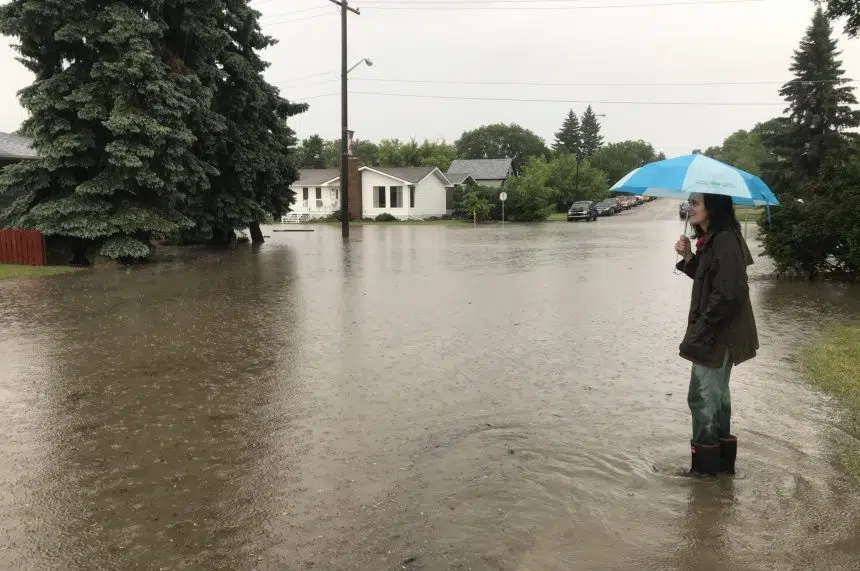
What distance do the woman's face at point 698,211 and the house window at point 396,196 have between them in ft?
179

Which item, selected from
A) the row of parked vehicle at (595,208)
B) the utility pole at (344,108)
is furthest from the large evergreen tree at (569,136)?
the utility pole at (344,108)

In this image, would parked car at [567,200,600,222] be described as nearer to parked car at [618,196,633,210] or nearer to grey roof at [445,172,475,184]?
grey roof at [445,172,475,184]

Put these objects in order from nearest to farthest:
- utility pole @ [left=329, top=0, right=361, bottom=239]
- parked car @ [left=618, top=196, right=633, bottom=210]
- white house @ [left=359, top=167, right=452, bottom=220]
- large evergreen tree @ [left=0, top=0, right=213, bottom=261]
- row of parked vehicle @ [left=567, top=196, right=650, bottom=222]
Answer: large evergreen tree @ [left=0, top=0, right=213, bottom=261] < utility pole @ [left=329, top=0, right=361, bottom=239] < row of parked vehicle @ [left=567, top=196, right=650, bottom=222] < white house @ [left=359, top=167, right=452, bottom=220] < parked car @ [left=618, top=196, right=633, bottom=210]

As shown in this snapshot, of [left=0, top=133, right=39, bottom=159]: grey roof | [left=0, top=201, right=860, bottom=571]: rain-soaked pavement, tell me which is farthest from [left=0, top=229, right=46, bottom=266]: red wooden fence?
[left=0, top=201, right=860, bottom=571]: rain-soaked pavement

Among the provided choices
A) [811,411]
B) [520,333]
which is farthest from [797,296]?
[811,411]

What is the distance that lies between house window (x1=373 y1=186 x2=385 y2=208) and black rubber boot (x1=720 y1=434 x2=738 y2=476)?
5552cm

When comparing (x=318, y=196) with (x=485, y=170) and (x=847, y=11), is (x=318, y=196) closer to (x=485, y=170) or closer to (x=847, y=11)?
(x=485, y=170)

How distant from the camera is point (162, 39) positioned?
22.5 m

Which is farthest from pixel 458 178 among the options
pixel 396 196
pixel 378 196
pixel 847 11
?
pixel 847 11

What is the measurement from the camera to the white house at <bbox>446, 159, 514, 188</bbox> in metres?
75.8

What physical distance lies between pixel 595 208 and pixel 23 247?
149 ft

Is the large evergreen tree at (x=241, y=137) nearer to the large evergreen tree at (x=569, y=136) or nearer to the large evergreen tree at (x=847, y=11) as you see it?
the large evergreen tree at (x=847, y=11)

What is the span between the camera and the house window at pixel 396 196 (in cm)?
5875

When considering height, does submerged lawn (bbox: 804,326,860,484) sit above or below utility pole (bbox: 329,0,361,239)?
below
